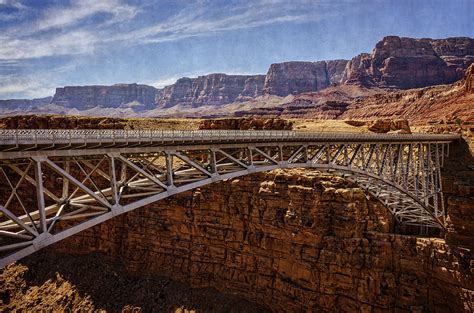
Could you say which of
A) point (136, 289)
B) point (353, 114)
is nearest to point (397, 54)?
point (353, 114)

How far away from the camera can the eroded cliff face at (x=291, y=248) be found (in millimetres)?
27641

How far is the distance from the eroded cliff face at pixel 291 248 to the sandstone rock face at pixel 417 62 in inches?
4911

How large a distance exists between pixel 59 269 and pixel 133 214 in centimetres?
988

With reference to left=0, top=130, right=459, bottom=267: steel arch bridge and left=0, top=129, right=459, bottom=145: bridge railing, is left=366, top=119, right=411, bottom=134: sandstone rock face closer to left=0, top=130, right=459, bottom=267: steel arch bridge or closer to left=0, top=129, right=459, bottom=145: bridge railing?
left=0, top=130, right=459, bottom=267: steel arch bridge

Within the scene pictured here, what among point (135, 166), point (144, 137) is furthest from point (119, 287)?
point (135, 166)

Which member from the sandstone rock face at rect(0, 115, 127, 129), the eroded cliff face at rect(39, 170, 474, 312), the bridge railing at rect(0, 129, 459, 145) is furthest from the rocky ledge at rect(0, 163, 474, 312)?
the sandstone rock face at rect(0, 115, 127, 129)

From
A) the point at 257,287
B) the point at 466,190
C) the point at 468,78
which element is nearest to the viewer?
the point at 466,190

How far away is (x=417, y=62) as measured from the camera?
136500 mm

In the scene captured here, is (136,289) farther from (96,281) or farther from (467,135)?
(467,135)

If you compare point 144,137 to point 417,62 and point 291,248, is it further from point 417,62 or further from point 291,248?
point 417,62

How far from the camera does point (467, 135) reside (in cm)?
4394

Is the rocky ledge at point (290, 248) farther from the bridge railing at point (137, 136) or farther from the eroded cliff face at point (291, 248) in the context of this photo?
the bridge railing at point (137, 136)

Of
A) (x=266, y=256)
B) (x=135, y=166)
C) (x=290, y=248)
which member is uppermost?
(x=135, y=166)

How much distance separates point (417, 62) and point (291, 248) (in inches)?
5164
